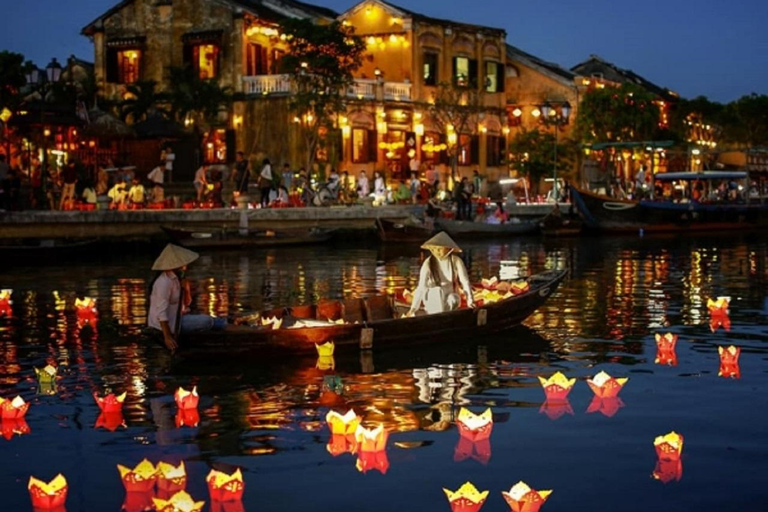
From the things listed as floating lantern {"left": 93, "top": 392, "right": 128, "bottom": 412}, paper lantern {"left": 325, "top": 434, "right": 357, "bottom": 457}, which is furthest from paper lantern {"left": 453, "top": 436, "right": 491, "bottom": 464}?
floating lantern {"left": 93, "top": 392, "right": 128, "bottom": 412}

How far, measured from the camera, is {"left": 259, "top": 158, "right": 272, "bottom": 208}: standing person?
34844mm

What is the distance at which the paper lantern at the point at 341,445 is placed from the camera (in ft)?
29.0

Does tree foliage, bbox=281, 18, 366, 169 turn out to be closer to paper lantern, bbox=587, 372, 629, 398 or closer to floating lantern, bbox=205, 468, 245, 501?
paper lantern, bbox=587, 372, 629, 398

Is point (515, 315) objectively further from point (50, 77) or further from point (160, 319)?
point (50, 77)

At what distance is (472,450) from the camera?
8938 millimetres

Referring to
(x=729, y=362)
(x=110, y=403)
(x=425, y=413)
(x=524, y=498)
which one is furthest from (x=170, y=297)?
(x=524, y=498)

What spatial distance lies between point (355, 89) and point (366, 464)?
115ft

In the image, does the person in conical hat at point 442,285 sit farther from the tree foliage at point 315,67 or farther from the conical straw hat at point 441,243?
the tree foliage at point 315,67

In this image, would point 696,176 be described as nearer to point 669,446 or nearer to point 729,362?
point 729,362

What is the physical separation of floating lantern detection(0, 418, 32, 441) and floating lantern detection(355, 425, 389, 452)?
293 cm

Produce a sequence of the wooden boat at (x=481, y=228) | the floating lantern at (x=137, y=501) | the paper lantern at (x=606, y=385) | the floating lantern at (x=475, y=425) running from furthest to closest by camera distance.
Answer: the wooden boat at (x=481, y=228) → the paper lantern at (x=606, y=385) → the floating lantern at (x=475, y=425) → the floating lantern at (x=137, y=501)

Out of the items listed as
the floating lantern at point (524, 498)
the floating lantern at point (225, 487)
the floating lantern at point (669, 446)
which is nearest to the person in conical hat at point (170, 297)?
the floating lantern at point (225, 487)

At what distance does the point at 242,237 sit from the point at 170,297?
19.9 meters

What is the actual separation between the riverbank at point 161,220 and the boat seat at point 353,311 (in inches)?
708
